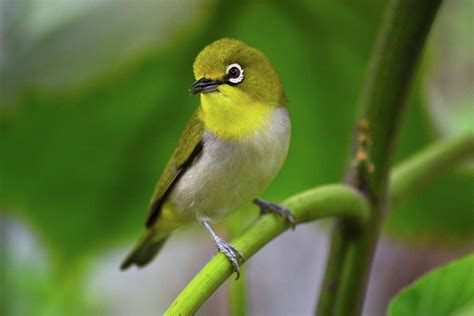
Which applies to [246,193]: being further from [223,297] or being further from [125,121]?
[223,297]

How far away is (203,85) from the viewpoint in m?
0.40

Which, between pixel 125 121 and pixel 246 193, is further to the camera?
pixel 125 121

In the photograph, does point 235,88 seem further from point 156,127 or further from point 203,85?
point 156,127

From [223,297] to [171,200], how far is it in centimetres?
50

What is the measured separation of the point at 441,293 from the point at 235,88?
17 cm

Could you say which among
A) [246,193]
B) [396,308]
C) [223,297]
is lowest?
[396,308]

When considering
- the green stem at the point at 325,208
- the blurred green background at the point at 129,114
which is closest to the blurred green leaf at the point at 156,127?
the blurred green background at the point at 129,114

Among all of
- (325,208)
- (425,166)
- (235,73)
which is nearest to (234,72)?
(235,73)

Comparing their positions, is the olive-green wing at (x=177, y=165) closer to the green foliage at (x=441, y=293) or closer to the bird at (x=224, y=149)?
the bird at (x=224, y=149)

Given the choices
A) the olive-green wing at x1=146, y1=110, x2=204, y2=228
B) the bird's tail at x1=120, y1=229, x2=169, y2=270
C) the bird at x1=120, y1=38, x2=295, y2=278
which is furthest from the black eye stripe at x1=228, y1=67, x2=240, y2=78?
the bird's tail at x1=120, y1=229, x2=169, y2=270

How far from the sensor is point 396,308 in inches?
15.6

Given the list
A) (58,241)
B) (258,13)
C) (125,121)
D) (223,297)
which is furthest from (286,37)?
(223,297)

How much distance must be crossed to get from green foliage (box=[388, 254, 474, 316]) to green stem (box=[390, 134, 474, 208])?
0.17 metres

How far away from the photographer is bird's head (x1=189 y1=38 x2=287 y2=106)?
15.1 inches
